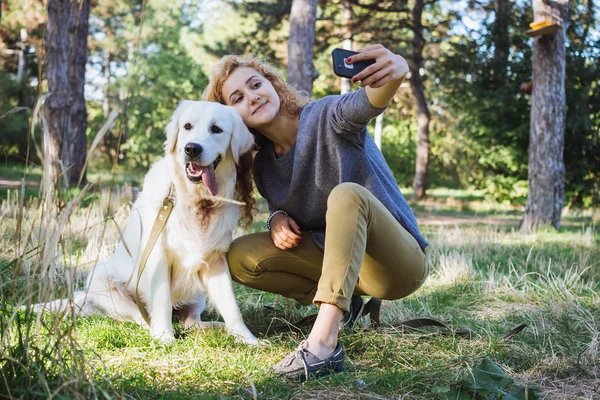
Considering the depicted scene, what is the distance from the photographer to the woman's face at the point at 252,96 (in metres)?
2.71

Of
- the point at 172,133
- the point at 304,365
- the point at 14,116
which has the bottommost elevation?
the point at 304,365

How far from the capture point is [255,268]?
2.75 metres

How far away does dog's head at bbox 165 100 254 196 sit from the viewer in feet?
8.63

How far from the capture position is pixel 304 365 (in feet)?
6.89

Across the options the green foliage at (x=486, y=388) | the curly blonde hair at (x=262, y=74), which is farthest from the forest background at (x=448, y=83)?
the green foliage at (x=486, y=388)

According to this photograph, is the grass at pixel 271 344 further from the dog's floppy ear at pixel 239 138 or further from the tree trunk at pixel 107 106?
the tree trunk at pixel 107 106

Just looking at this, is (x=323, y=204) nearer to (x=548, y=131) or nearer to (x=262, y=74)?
(x=262, y=74)

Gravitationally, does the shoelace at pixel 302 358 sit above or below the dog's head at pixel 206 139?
below

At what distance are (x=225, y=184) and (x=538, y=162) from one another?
5661 mm

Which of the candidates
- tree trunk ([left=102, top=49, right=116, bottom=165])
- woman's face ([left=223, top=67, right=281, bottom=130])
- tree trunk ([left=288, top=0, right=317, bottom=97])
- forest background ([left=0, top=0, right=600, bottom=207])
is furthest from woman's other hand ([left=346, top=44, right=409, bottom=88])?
tree trunk ([left=102, top=49, right=116, bottom=165])

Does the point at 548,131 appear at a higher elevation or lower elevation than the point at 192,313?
Result: higher

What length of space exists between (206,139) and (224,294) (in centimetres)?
74

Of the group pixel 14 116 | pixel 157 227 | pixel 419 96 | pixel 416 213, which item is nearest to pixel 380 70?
pixel 157 227

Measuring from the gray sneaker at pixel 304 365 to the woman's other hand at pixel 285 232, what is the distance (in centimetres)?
60
